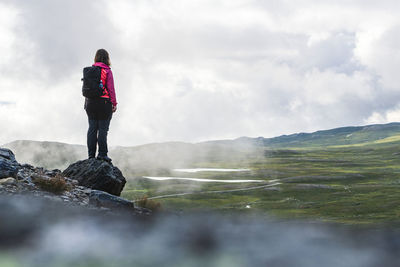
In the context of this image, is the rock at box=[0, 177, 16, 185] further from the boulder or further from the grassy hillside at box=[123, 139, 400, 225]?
the grassy hillside at box=[123, 139, 400, 225]

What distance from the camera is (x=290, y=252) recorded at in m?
10.8

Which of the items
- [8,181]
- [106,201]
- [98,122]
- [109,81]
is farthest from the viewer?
[98,122]

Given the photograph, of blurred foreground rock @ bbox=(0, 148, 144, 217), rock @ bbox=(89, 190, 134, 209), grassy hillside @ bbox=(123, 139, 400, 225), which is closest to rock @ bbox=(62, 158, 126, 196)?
blurred foreground rock @ bbox=(0, 148, 144, 217)

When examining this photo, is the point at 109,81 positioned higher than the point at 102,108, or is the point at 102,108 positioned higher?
the point at 109,81

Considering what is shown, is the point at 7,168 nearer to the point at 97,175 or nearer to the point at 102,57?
the point at 97,175

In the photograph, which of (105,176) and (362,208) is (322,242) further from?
(362,208)

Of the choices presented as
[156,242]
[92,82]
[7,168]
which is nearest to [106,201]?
[7,168]

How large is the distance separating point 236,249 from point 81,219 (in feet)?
14.3

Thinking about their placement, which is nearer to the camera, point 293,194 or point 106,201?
point 106,201

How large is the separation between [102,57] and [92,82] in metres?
1.09

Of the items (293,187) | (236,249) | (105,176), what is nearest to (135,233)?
(236,249)

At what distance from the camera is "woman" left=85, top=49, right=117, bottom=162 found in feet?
58.0

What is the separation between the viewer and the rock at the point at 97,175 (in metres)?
18.3

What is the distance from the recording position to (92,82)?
17.4 meters
